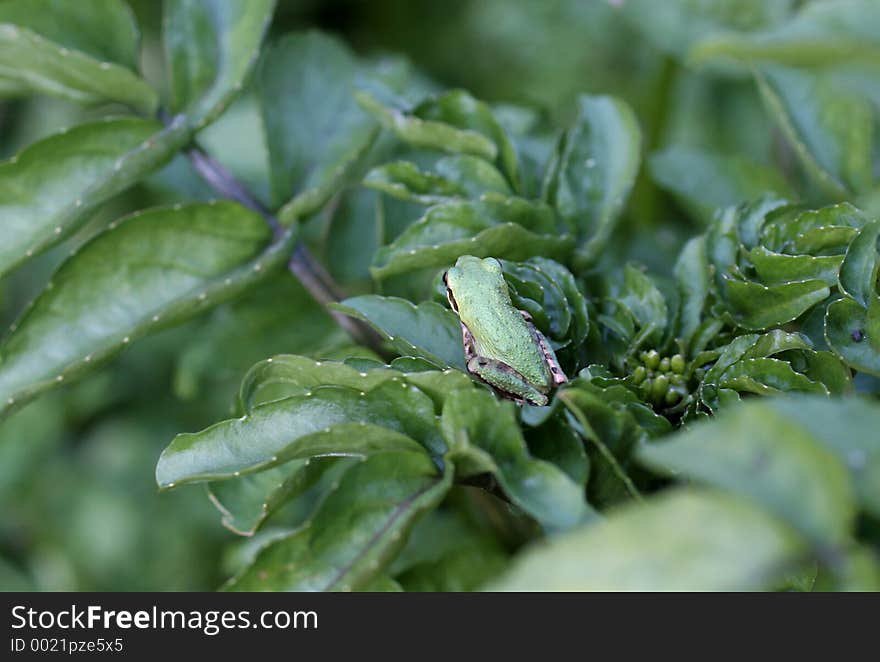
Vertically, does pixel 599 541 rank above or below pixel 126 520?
above

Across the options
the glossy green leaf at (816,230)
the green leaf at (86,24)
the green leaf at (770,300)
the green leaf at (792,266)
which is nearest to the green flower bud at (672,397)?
the green leaf at (770,300)

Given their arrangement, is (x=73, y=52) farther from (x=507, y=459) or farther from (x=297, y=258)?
(x=507, y=459)

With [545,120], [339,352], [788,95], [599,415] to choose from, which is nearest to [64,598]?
[339,352]

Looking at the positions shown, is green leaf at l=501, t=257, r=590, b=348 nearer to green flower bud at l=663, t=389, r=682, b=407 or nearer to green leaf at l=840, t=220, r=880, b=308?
green flower bud at l=663, t=389, r=682, b=407

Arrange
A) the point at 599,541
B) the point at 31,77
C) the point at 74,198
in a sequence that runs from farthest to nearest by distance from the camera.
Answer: the point at 31,77 → the point at 74,198 → the point at 599,541

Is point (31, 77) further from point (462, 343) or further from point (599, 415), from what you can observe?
point (599, 415)

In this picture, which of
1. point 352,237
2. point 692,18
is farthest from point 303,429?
point 692,18

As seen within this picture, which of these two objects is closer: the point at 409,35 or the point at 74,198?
the point at 74,198
